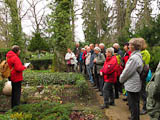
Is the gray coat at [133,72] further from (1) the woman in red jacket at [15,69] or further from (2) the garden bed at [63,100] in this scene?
(1) the woman in red jacket at [15,69]

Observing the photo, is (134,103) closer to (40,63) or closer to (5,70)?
(5,70)

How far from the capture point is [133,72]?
3008mm

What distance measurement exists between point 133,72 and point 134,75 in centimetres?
11

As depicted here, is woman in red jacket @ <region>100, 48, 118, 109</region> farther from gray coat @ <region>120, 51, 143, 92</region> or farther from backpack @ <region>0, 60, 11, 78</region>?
backpack @ <region>0, 60, 11, 78</region>

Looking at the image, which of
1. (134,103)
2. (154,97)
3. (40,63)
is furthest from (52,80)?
(40,63)

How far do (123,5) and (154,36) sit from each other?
623 cm

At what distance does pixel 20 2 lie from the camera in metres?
19.5

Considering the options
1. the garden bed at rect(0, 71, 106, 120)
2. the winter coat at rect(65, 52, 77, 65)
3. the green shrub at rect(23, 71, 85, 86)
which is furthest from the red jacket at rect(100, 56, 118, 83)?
the winter coat at rect(65, 52, 77, 65)

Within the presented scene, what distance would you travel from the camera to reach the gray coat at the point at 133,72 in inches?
117

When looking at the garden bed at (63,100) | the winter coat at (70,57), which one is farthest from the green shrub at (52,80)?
the winter coat at (70,57)

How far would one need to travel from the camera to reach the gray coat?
2971 mm

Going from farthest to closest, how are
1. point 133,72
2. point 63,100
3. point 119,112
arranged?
point 63,100 < point 119,112 < point 133,72

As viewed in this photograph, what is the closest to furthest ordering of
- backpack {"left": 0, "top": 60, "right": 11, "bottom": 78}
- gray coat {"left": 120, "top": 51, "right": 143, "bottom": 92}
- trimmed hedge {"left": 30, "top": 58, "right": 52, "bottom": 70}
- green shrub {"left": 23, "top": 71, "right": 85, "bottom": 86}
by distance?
gray coat {"left": 120, "top": 51, "right": 143, "bottom": 92}
backpack {"left": 0, "top": 60, "right": 11, "bottom": 78}
green shrub {"left": 23, "top": 71, "right": 85, "bottom": 86}
trimmed hedge {"left": 30, "top": 58, "right": 52, "bottom": 70}

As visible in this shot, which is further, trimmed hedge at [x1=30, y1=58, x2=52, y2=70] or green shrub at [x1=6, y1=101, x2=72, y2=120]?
trimmed hedge at [x1=30, y1=58, x2=52, y2=70]
